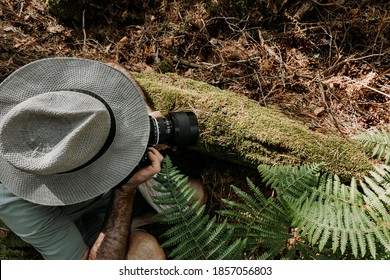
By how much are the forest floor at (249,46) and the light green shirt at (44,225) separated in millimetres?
1108

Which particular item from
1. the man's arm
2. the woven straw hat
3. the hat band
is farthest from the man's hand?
the hat band

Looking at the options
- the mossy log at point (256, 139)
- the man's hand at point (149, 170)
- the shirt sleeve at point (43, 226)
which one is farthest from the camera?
the mossy log at point (256, 139)

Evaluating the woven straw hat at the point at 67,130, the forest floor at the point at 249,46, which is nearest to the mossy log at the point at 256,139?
the forest floor at the point at 249,46

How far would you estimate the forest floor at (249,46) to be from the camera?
9.89ft

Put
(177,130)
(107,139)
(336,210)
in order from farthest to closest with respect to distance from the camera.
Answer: (336,210), (177,130), (107,139)

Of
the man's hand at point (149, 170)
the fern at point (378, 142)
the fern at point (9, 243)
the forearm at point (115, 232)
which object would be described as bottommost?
the fern at point (9, 243)

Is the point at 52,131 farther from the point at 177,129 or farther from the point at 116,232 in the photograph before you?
the point at 116,232

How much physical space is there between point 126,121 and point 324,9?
2.38m

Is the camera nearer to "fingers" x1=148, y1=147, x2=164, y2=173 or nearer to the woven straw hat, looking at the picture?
"fingers" x1=148, y1=147, x2=164, y2=173

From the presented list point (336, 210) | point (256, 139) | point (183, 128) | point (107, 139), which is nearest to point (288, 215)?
point (336, 210)

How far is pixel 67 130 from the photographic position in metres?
1.53

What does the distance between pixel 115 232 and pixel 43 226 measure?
0.49 m

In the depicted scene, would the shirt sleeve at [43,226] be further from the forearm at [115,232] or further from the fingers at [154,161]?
the fingers at [154,161]

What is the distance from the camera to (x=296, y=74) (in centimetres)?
312
